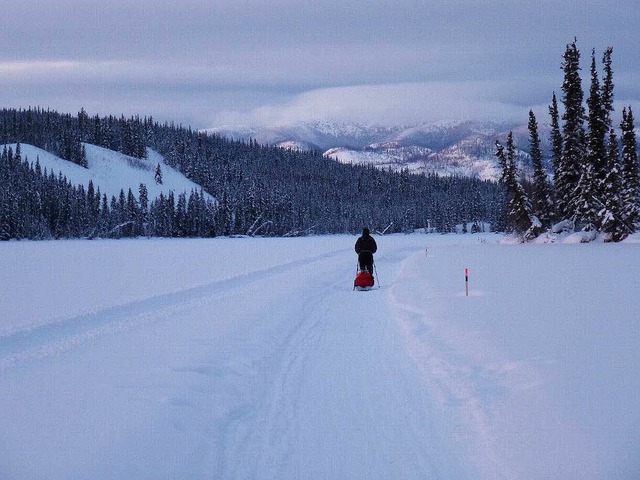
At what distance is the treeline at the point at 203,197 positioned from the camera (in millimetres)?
104938

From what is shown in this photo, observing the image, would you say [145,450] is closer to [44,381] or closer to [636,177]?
[44,381]

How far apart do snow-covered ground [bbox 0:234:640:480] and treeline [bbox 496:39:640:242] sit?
30.2m

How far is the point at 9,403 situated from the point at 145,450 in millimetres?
2614

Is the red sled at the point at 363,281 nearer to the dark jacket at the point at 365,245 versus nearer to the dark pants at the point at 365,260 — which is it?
the dark pants at the point at 365,260

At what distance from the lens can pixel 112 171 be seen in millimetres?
153875

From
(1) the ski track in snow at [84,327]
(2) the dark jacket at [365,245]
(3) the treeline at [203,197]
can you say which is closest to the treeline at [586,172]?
(2) the dark jacket at [365,245]

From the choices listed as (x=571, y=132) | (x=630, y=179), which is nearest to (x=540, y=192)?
(x=571, y=132)

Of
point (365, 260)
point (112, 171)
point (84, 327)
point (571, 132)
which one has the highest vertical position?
point (112, 171)

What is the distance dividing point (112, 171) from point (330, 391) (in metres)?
163

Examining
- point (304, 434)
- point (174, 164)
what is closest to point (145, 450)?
point (304, 434)

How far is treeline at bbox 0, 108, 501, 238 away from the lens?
10494 cm

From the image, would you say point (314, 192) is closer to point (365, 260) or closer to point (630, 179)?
point (630, 179)

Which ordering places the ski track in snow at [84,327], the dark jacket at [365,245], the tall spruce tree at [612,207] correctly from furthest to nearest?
1. the tall spruce tree at [612,207]
2. the dark jacket at [365,245]
3. the ski track in snow at [84,327]

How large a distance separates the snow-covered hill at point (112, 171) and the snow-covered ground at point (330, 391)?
447 feet
